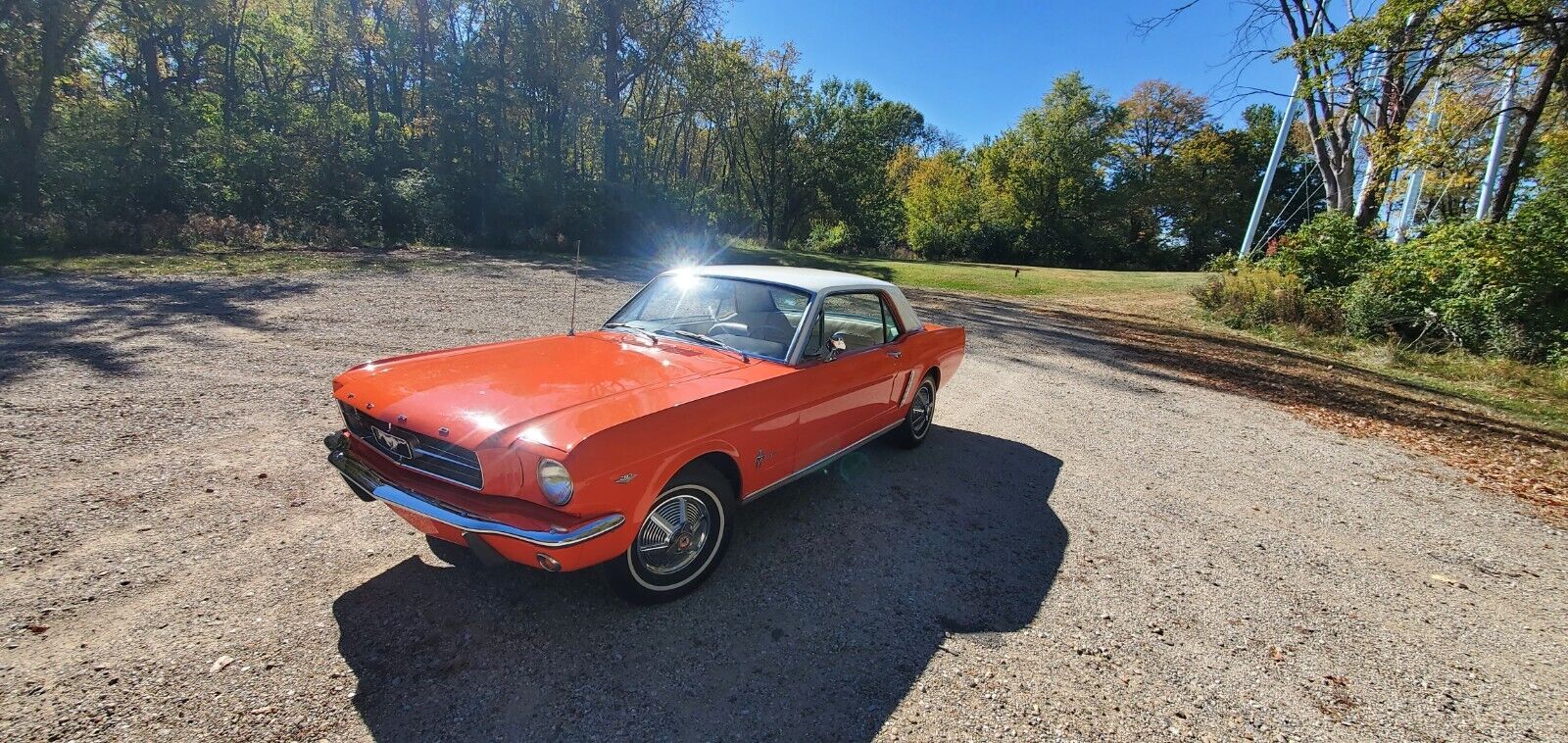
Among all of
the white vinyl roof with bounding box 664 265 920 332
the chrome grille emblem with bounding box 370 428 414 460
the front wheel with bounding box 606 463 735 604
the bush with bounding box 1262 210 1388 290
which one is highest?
the bush with bounding box 1262 210 1388 290

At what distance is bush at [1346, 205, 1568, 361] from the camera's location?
9.41m

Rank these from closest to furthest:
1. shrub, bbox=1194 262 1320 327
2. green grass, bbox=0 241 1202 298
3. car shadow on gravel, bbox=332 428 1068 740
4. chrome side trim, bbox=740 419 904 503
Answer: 1. car shadow on gravel, bbox=332 428 1068 740
2. chrome side trim, bbox=740 419 904 503
3. green grass, bbox=0 241 1202 298
4. shrub, bbox=1194 262 1320 327

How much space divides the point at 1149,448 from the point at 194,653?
22.1 feet

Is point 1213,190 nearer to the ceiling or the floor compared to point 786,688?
nearer to the ceiling

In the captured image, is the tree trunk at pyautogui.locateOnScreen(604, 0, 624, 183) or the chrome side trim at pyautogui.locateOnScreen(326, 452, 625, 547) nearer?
the chrome side trim at pyautogui.locateOnScreen(326, 452, 625, 547)

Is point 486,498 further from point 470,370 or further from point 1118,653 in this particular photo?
point 1118,653

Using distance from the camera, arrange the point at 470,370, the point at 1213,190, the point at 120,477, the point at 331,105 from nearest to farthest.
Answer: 1. the point at 470,370
2. the point at 120,477
3. the point at 331,105
4. the point at 1213,190

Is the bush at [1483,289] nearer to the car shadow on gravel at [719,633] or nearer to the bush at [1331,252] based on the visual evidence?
the bush at [1331,252]

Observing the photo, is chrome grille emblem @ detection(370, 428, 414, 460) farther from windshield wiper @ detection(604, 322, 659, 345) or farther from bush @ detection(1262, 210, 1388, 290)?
bush @ detection(1262, 210, 1388, 290)

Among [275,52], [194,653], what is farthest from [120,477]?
[275,52]

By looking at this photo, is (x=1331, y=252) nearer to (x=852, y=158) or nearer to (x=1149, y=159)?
(x=852, y=158)

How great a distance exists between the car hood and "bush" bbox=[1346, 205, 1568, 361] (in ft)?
44.1

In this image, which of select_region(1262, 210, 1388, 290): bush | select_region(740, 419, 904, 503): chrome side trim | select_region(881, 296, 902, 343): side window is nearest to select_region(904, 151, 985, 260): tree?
select_region(1262, 210, 1388, 290): bush

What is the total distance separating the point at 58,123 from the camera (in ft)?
45.4
